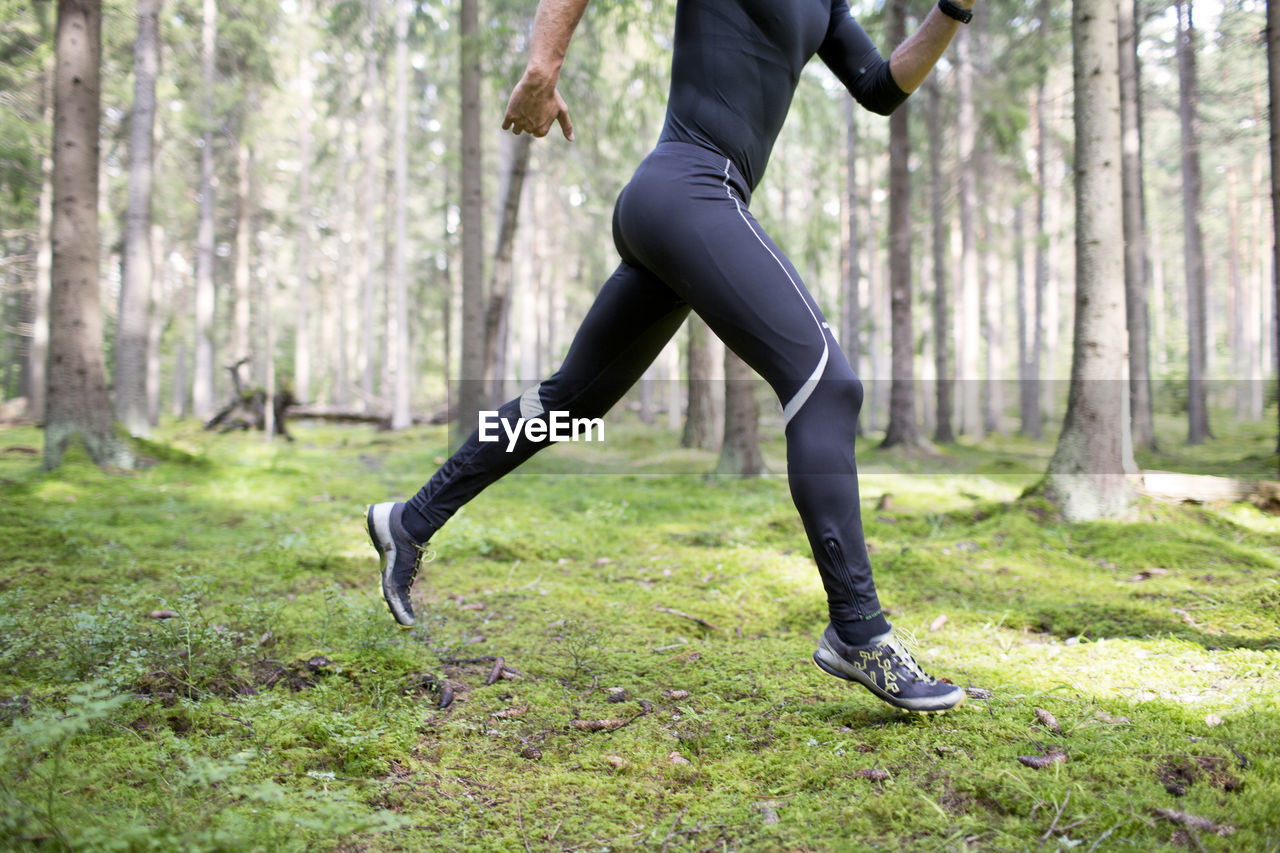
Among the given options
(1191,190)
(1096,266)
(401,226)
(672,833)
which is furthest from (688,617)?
(1191,190)

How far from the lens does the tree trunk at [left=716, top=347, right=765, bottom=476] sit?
812 cm

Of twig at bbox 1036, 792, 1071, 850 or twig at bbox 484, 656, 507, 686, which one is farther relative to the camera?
twig at bbox 484, 656, 507, 686

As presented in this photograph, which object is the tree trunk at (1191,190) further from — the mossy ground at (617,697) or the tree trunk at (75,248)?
the tree trunk at (75,248)

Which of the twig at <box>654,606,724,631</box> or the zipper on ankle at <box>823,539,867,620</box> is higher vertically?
the zipper on ankle at <box>823,539,867,620</box>

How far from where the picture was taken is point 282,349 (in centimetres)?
4181

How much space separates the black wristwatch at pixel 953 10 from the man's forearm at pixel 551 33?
98 centimetres

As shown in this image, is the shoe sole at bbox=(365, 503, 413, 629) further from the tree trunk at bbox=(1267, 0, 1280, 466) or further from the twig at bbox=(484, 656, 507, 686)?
the tree trunk at bbox=(1267, 0, 1280, 466)

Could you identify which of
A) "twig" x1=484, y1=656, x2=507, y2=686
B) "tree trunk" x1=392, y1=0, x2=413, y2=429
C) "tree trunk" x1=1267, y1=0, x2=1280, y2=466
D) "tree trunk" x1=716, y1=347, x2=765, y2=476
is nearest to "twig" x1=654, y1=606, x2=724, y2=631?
"twig" x1=484, y1=656, x2=507, y2=686

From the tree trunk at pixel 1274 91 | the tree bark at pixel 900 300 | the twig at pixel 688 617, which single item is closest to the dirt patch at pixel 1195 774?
the twig at pixel 688 617

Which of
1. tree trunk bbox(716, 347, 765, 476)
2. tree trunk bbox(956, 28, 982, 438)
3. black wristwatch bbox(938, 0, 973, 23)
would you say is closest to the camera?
black wristwatch bbox(938, 0, 973, 23)

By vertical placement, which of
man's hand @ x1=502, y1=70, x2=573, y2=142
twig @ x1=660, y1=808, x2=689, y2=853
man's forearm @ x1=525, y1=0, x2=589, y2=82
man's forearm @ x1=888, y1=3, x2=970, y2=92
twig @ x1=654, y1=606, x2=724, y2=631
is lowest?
twig @ x1=660, y1=808, x2=689, y2=853

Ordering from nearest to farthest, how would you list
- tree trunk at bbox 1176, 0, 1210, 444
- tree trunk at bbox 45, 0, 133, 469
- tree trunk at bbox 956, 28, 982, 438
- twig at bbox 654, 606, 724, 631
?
1. twig at bbox 654, 606, 724, 631
2. tree trunk at bbox 45, 0, 133, 469
3. tree trunk at bbox 1176, 0, 1210, 444
4. tree trunk at bbox 956, 28, 982, 438

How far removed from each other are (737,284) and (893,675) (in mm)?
988

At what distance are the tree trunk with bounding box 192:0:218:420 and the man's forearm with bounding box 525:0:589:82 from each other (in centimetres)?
1829
